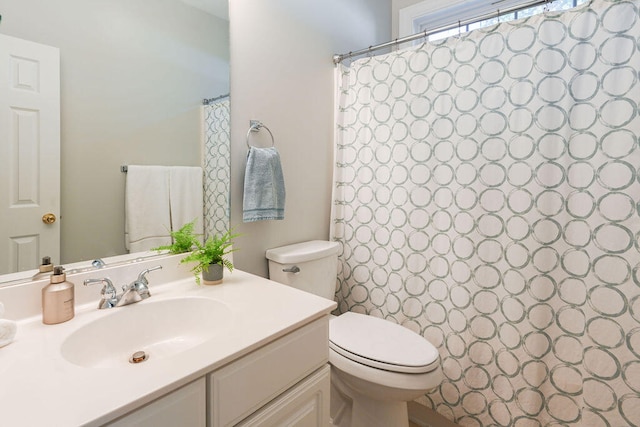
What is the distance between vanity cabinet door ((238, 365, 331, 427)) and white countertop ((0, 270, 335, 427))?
17cm

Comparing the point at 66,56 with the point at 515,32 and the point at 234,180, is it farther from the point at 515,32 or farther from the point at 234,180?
the point at 515,32

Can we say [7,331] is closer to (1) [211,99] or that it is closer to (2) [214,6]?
(1) [211,99]

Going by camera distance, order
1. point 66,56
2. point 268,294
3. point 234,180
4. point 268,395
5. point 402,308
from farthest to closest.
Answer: point 402,308, point 234,180, point 268,294, point 66,56, point 268,395

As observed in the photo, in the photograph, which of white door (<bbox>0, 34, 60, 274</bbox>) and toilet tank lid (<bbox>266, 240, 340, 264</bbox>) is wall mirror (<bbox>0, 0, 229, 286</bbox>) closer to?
white door (<bbox>0, 34, 60, 274</bbox>)

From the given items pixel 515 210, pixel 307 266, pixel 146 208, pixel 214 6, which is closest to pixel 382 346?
pixel 307 266

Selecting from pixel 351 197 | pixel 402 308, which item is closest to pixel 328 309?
pixel 402 308

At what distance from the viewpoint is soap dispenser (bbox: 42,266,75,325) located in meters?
0.79

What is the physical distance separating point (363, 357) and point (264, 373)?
0.55 m

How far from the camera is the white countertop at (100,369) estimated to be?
500mm

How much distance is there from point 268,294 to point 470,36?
1348 mm

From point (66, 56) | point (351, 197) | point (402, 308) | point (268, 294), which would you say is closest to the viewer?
point (66, 56)

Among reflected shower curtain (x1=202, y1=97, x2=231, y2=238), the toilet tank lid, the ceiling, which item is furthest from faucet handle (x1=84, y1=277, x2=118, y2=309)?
the ceiling

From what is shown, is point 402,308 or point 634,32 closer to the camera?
point 634,32

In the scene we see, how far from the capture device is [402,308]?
1.60 metres
